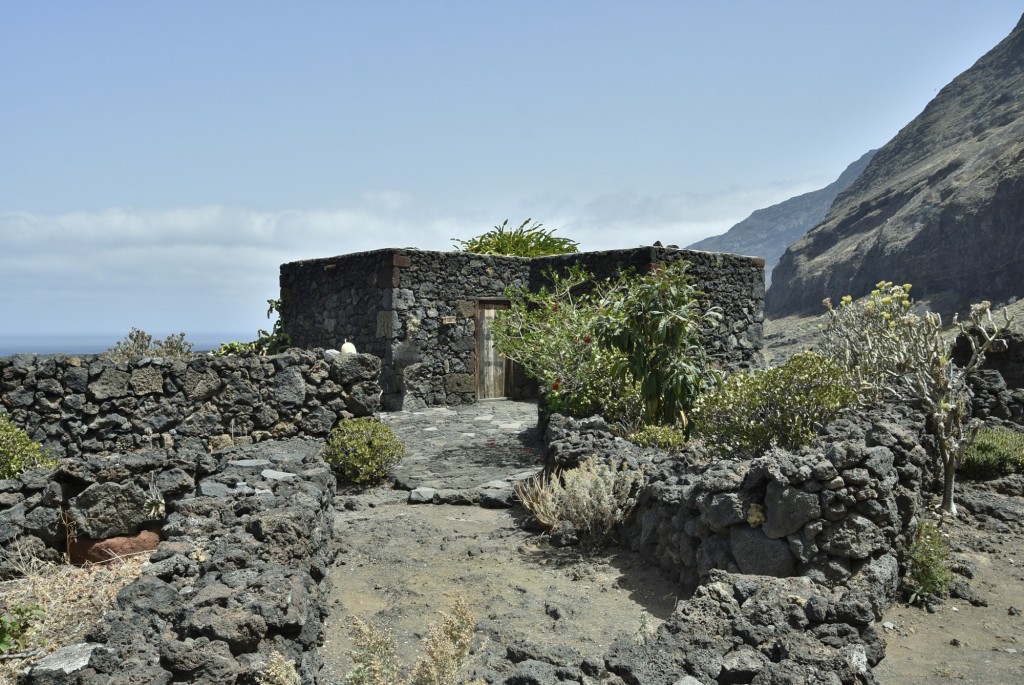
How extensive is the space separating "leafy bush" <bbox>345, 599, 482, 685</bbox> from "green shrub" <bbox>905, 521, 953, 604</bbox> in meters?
3.63

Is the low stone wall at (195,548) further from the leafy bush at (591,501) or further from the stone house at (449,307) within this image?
the stone house at (449,307)

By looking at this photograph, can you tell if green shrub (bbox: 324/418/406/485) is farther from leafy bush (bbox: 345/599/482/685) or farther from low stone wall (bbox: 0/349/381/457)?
leafy bush (bbox: 345/599/482/685)

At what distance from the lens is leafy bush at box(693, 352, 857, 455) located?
788cm

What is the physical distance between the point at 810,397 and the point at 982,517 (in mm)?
1855

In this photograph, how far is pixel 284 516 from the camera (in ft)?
17.2

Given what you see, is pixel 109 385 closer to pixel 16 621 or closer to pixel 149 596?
pixel 16 621

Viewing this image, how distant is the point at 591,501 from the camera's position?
6.80 metres

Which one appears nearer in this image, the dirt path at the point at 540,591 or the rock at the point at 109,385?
the dirt path at the point at 540,591

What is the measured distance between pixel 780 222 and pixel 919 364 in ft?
401

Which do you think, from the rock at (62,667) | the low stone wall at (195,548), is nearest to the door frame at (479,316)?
the low stone wall at (195,548)

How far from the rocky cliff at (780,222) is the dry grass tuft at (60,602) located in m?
116

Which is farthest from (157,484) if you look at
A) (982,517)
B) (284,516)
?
(982,517)

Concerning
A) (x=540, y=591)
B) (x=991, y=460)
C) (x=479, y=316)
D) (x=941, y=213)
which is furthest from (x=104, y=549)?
(x=941, y=213)

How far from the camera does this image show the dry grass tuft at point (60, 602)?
3.83 meters
